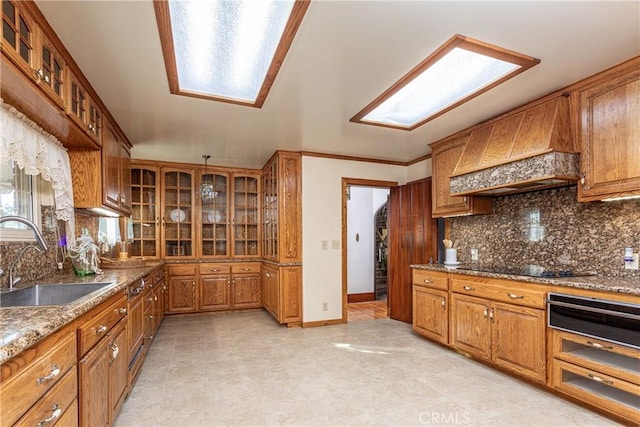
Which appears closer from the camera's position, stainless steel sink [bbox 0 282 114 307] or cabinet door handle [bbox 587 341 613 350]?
stainless steel sink [bbox 0 282 114 307]

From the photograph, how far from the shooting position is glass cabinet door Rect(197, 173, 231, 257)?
17.8ft

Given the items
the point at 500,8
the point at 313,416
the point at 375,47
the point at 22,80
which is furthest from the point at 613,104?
the point at 22,80

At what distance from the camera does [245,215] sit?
223 inches

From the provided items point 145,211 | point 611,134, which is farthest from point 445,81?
point 145,211

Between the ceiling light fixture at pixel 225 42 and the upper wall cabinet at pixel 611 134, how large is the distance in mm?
2261

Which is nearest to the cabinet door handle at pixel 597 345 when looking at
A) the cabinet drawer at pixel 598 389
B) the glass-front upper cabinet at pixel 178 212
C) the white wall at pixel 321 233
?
the cabinet drawer at pixel 598 389

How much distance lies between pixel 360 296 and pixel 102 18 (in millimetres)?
5739

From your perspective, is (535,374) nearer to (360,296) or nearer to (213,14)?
(213,14)

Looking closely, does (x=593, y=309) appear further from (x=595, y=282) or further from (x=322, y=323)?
(x=322, y=323)

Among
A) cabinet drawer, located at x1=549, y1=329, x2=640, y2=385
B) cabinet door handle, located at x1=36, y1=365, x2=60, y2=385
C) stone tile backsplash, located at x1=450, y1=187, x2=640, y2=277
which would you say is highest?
stone tile backsplash, located at x1=450, y1=187, x2=640, y2=277

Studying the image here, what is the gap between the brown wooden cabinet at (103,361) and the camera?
1535 millimetres

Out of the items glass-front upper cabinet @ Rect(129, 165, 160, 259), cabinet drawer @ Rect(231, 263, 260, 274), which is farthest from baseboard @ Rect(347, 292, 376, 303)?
glass-front upper cabinet @ Rect(129, 165, 160, 259)

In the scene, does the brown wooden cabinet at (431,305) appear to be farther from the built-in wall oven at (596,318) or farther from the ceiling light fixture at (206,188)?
the ceiling light fixture at (206,188)

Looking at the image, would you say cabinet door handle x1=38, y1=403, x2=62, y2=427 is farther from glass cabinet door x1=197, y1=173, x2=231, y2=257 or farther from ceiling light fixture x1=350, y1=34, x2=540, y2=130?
glass cabinet door x1=197, y1=173, x2=231, y2=257
